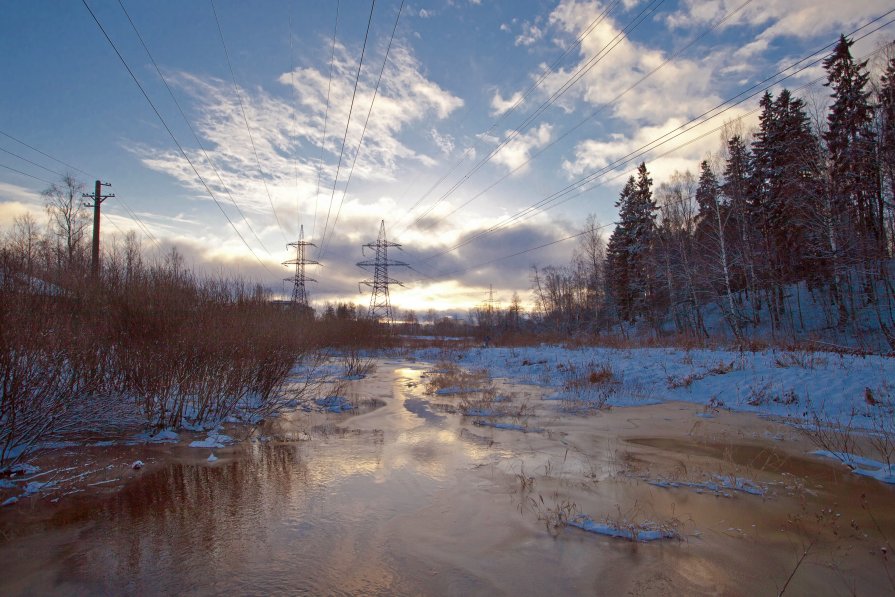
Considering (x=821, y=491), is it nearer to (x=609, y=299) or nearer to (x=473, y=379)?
(x=473, y=379)

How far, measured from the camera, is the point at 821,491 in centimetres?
601

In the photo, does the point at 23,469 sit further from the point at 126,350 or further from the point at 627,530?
the point at 627,530

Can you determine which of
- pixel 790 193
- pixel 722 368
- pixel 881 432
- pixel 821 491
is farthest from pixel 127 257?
pixel 790 193

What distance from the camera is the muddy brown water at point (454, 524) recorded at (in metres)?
3.87

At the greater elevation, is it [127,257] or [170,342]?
[127,257]

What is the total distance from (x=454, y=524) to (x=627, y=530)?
1890 mm

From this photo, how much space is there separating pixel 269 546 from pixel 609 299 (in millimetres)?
50395

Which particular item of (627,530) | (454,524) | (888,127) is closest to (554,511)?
(627,530)

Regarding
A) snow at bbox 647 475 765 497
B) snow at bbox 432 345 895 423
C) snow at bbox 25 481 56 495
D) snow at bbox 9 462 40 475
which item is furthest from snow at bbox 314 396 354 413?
snow at bbox 647 475 765 497

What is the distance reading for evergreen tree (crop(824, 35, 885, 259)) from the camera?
21.4 meters

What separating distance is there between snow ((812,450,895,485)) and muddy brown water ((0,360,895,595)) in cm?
28

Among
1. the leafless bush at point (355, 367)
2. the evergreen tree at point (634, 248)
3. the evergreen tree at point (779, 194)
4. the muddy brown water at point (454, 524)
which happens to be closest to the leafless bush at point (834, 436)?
the muddy brown water at point (454, 524)

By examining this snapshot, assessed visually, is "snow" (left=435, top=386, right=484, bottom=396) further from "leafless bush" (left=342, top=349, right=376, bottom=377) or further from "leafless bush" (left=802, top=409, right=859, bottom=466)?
"leafless bush" (left=802, top=409, right=859, bottom=466)

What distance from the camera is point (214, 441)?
8.50m
